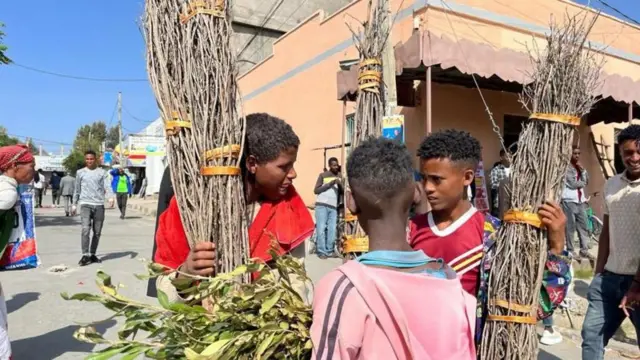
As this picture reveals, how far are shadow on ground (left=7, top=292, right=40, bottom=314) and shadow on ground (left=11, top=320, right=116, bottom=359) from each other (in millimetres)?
1088

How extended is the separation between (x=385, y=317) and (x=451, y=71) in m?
6.68

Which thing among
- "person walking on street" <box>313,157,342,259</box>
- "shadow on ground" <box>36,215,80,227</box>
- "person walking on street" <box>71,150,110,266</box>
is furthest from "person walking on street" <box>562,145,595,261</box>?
"shadow on ground" <box>36,215,80,227</box>

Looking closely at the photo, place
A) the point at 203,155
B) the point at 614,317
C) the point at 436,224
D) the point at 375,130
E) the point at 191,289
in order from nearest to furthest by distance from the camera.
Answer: the point at 191,289 < the point at 203,155 < the point at 436,224 < the point at 375,130 < the point at 614,317

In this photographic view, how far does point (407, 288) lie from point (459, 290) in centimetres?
19

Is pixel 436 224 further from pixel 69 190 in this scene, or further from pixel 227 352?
pixel 69 190

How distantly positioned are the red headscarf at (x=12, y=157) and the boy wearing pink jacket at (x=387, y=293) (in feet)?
8.60

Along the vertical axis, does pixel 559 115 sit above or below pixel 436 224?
above

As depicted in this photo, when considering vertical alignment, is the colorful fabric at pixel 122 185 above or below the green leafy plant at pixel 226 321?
above

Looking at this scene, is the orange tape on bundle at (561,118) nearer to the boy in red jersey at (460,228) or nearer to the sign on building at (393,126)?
the boy in red jersey at (460,228)

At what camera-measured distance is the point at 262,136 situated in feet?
5.52

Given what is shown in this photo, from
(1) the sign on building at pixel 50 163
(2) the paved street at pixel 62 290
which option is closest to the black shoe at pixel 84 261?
(2) the paved street at pixel 62 290

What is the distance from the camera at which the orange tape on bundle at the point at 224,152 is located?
158 centimetres

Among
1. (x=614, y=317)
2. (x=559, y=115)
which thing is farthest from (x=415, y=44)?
(x=559, y=115)

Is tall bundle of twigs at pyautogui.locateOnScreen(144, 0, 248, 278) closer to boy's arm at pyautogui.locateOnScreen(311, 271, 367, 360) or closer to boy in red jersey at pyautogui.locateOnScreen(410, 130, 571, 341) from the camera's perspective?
boy's arm at pyautogui.locateOnScreen(311, 271, 367, 360)
